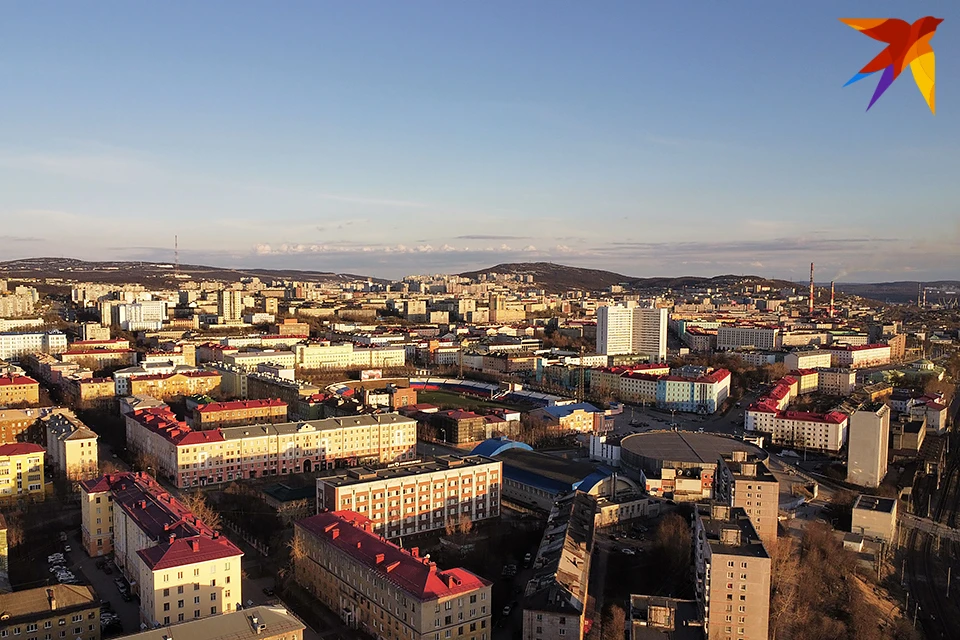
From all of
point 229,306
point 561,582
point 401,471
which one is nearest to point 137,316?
point 229,306

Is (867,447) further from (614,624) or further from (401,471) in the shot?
(401,471)

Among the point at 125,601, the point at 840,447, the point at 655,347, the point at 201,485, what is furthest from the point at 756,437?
the point at 655,347

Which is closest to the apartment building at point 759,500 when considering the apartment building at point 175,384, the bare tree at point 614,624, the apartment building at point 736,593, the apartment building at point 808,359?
the apartment building at point 736,593

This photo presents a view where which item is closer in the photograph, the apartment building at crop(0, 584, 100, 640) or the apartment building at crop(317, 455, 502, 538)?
the apartment building at crop(0, 584, 100, 640)

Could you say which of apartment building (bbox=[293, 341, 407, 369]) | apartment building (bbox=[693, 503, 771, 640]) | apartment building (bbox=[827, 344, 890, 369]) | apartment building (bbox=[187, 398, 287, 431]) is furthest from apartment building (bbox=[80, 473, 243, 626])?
apartment building (bbox=[827, 344, 890, 369])

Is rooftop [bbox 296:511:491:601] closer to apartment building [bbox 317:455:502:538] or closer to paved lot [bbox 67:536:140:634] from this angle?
apartment building [bbox 317:455:502:538]

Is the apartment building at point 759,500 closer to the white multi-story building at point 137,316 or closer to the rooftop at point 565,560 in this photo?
the rooftop at point 565,560

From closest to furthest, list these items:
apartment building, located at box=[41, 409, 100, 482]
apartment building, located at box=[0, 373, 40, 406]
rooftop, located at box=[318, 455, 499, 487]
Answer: rooftop, located at box=[318, 455, 499, 487] < apartment building, located at box=[41, 409, 100, 482] < apartment building, located at box=[0, 373, 40, 406]
